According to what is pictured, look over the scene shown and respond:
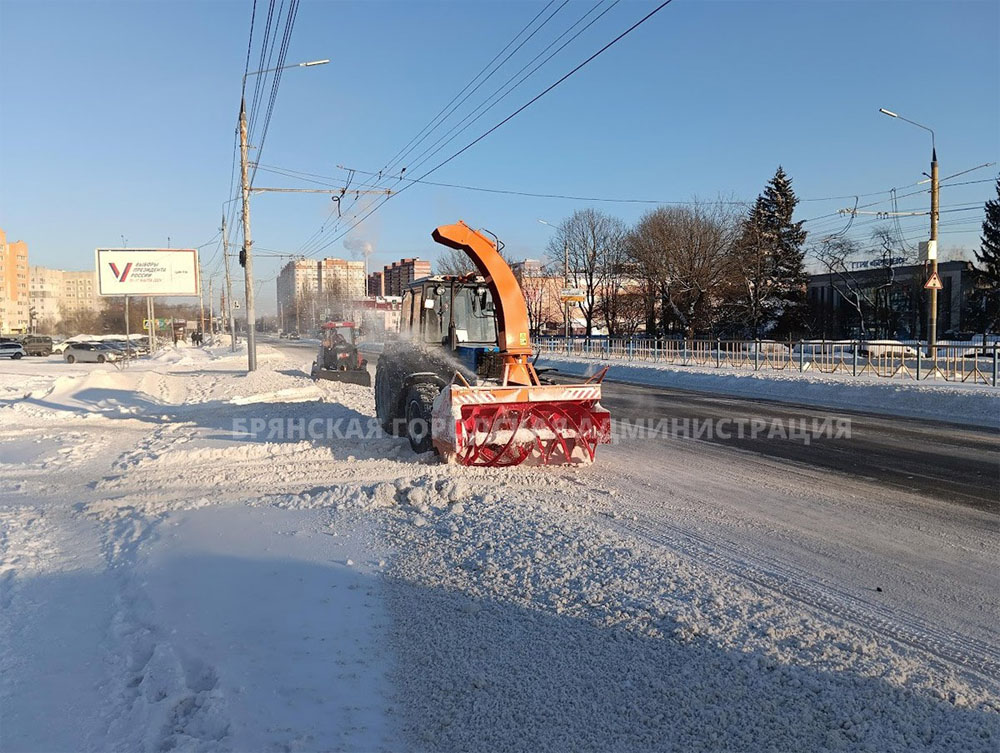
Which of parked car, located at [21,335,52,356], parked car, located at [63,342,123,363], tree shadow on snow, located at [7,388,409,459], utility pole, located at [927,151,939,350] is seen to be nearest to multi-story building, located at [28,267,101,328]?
parked car, located at [21,335,52,356]

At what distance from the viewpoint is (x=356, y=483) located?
301 inches

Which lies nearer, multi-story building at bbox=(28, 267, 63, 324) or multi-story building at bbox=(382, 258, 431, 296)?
multi-story building at bbox=(382, 258, 431, 296)

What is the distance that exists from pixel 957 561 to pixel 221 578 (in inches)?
217

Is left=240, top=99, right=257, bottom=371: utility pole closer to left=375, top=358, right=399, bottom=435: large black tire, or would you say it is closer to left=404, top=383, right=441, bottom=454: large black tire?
left=375, top=358, right=399, bottom=435: large black tire

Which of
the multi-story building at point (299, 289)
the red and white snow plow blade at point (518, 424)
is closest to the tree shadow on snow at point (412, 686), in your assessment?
the red and white snow plow blade at point (518, 424)

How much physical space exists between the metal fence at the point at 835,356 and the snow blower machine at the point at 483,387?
12270 mm

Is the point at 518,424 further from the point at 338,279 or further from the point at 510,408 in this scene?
the point at 338,279

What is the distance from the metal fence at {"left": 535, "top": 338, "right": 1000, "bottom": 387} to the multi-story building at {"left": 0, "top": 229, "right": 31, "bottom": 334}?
10647 cm

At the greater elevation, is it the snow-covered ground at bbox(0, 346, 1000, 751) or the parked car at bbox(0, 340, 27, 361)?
the parked car at bbox(0, 340, 27, 361)

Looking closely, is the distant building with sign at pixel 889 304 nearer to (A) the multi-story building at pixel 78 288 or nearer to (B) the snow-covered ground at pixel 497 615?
(B) the snow-covered ground at pixel 497 615

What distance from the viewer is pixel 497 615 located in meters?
4.14

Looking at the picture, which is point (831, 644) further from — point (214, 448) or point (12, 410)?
point (12, 410)

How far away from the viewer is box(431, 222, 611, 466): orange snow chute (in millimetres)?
7742

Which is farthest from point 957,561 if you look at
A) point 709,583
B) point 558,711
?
point 558,711
